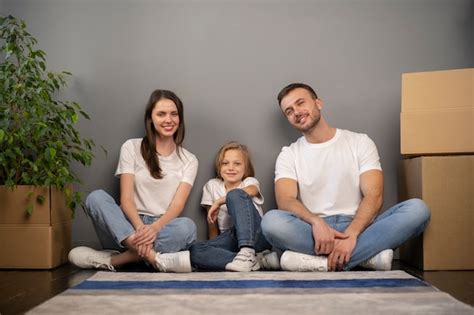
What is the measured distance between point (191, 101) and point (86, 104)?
0.53 meters

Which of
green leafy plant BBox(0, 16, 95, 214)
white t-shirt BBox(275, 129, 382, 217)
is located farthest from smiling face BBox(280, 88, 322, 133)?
green leafy plant BBox(0, 16, 95, 214)

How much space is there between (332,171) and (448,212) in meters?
0.49

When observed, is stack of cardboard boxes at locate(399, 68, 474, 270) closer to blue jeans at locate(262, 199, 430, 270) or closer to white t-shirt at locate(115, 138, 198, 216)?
blue jeans at locate(262, 199, 430, 270)

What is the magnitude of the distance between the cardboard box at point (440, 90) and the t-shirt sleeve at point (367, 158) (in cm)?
21

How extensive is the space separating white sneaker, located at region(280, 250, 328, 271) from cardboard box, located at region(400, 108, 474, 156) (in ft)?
1.94

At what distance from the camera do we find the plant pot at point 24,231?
227cm

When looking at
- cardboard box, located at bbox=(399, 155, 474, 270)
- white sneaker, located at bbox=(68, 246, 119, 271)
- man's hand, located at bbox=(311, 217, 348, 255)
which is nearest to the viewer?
man's hand, located at bbox=(311, 217, 348, 255)

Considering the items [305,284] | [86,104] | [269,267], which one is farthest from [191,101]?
[305,284]

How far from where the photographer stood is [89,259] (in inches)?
88.7

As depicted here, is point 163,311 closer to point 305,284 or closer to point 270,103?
point 305,284

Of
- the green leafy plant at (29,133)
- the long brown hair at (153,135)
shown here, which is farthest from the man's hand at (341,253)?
the green leafy plant at (29,133)

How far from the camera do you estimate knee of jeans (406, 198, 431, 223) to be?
81.2 inches

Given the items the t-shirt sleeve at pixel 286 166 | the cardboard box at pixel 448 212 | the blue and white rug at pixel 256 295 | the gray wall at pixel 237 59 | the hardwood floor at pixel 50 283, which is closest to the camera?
the blue and white rug at pixel 256 295

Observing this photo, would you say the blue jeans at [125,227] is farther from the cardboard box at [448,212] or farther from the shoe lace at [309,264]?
the cardboard box at [448,212]
